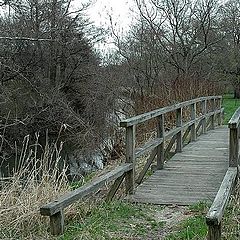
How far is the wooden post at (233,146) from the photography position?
5.42 meters

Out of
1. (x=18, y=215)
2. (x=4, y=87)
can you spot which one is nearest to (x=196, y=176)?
(x=18, y=215)

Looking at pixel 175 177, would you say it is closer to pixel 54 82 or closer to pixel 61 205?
pixel 61 205

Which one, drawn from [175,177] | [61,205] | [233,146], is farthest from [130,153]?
[61,205]

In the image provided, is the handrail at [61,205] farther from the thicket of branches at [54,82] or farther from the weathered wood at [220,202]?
the thicket of branches at [54,82]

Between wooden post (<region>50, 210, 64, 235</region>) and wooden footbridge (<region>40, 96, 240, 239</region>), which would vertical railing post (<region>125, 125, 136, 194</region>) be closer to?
wooden footbridge (<region>40, 96, 240, 239</region>)

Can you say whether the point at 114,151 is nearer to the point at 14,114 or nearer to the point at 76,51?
the point at 14,114

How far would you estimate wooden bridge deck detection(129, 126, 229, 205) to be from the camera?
5852 mm

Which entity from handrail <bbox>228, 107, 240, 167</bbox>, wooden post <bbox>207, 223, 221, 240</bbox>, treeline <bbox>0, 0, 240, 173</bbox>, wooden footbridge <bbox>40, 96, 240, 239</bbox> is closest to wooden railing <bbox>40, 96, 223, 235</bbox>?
wooden footbridge <bbox>40, 96, 240, 239</bbox>

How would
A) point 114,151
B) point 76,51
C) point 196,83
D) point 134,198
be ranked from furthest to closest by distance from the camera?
→ point 76,51 → point 196,83 → point 114,151 → point 134,198

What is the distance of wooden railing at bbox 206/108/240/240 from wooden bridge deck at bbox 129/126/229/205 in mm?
576

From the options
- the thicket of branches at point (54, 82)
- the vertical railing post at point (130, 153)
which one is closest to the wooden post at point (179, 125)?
the vertical railing post at point (130, 153)

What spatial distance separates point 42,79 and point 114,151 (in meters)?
8.29

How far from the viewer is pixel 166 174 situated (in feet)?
23.5

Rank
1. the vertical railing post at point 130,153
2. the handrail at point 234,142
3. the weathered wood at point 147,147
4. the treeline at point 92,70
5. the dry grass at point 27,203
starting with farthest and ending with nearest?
the treeline at point 92,70
the weathered wood at point 147,147
the vertical railing post at point 130,153
the handrail at point 234,142
the dry grass at point 27,203
